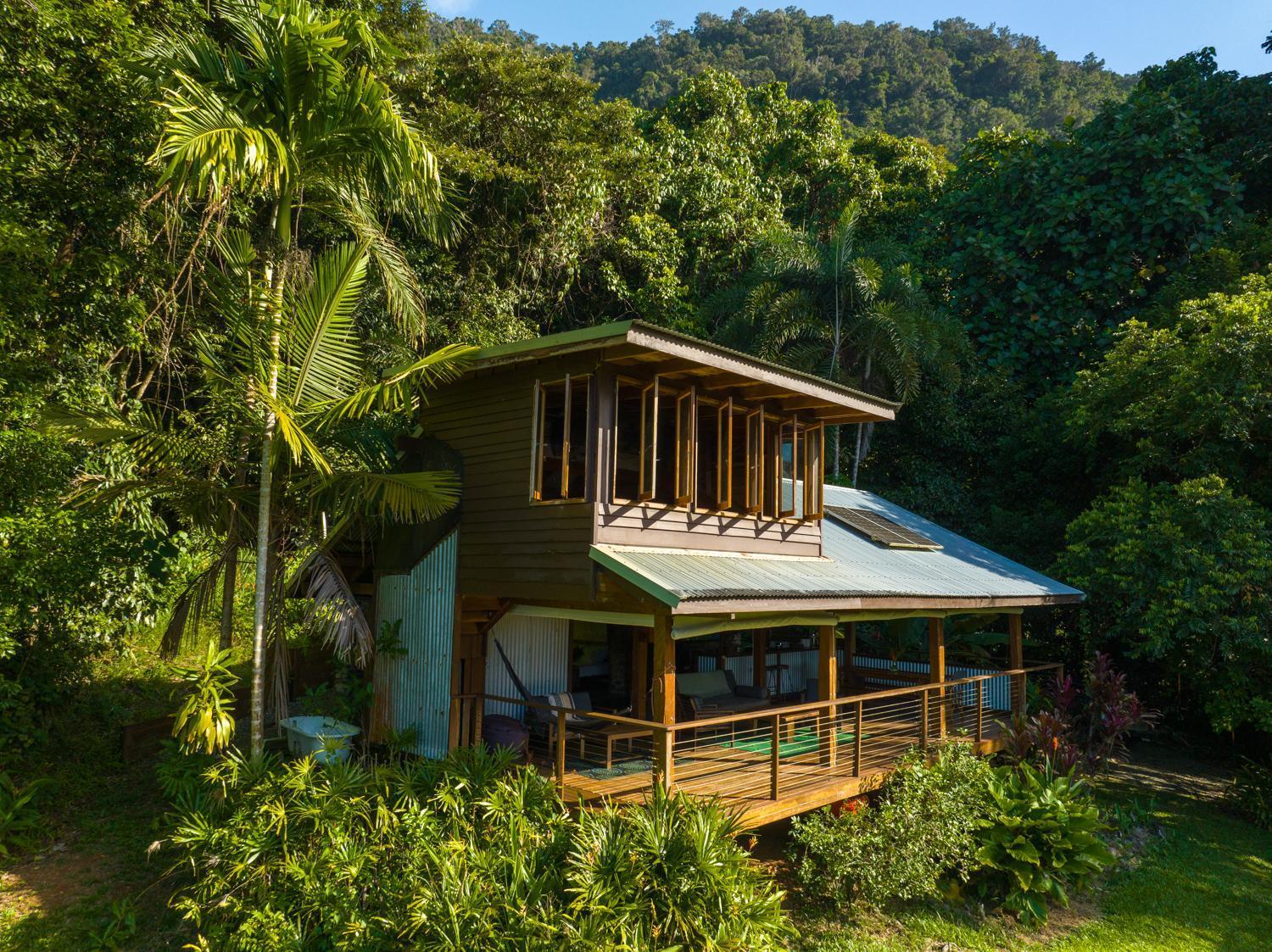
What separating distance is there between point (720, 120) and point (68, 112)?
24056mm

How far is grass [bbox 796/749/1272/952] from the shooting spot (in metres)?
8.97

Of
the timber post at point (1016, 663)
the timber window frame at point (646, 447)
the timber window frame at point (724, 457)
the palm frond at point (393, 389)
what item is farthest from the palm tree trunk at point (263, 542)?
the timber post at point (1016, 663)

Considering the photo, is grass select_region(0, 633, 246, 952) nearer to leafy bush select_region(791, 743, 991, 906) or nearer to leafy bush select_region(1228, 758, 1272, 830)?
leafy bush select_region(791, 743, 991, 906)

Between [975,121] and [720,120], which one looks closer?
[720,120]

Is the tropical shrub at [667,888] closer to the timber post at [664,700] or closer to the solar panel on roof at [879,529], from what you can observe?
the timber post at [664,700]

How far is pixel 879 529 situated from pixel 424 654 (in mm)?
8286

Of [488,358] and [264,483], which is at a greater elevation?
[488,358]

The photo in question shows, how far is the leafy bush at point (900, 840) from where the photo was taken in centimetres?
894

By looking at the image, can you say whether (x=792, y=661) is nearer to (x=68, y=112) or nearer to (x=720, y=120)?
(x=68, y=112)

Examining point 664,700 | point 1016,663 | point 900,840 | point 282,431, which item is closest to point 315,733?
point 282,431

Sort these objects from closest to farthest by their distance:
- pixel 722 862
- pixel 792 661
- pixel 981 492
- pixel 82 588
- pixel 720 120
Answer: pixel 722 862, pixel 82 588, pixel 792 661, pixel 981 492, pixel 720 120

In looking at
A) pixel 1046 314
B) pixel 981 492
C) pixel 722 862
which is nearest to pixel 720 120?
pixel 1046 314

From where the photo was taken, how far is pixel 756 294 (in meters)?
22.4

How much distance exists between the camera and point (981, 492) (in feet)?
80.7
